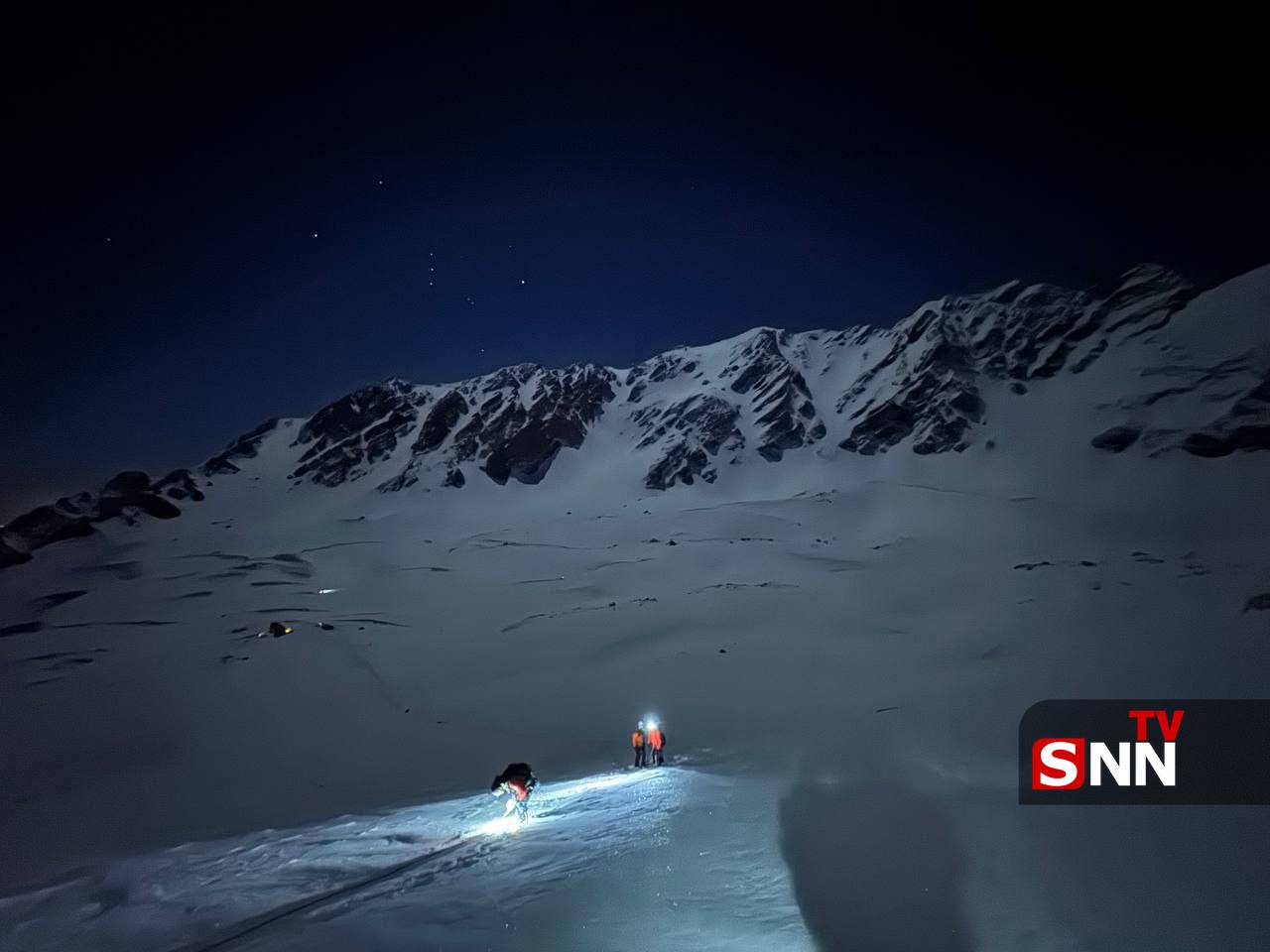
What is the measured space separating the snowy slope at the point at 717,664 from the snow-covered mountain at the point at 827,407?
1.17 meters

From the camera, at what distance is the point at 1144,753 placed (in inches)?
810

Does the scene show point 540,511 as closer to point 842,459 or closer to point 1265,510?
point 842,459

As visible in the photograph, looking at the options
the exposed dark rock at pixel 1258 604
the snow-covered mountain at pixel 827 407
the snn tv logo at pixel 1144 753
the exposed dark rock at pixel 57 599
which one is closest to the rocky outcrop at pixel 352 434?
the snow-covered mountain at pixel 827 407

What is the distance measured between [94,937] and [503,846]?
549 centimetres

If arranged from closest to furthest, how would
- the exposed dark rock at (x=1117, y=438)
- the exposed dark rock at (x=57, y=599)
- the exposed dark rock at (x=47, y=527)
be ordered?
the exposed dark rock at (x=57, y=599) → the exposed dark rock at (x=47, y=527) → the exposed dark rock at (x=1117, y=438)

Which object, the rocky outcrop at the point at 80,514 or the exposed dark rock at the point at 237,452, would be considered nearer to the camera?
the rocky outcrop at the point at 80,514

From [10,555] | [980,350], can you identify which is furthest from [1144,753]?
[980,350]

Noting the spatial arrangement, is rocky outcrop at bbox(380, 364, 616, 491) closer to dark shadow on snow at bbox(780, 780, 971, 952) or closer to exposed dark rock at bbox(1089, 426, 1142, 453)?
exposed dark rock at bbox(1089, 426, 1142, 453)

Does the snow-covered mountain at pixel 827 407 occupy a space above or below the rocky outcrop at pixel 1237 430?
above

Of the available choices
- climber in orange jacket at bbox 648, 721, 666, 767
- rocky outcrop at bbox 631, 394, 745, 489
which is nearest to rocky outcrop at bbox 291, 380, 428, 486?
rocky outcrop at bbox 631, 394, 745, 489

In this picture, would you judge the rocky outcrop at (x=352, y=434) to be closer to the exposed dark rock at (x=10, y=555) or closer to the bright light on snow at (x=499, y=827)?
the exposed dark rock at (x=10, y=555)

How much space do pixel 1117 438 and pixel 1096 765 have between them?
100718mm

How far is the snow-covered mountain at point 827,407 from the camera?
338ft

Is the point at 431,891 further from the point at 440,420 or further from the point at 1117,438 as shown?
the point at 440,420
